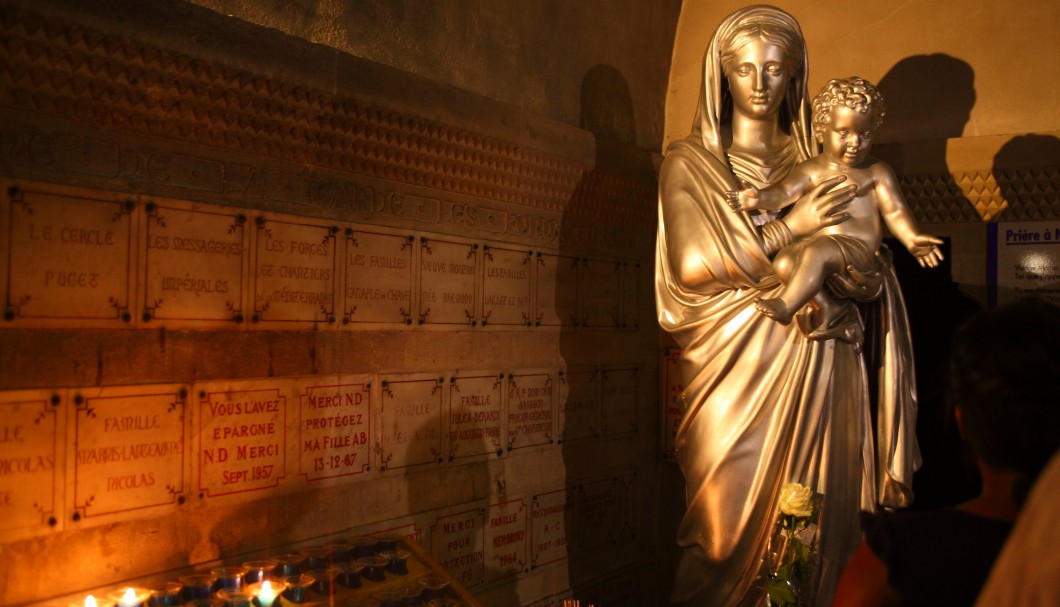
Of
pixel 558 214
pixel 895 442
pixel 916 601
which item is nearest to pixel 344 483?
pixel 558 214

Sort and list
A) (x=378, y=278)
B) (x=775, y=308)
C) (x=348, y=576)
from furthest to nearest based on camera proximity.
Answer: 1. (x=378, y=278)
2. (x=775, y=308)
3. (x=348, y=576)

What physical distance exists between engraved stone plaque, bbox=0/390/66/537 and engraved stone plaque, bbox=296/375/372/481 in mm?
909

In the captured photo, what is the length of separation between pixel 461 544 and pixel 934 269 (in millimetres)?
2950

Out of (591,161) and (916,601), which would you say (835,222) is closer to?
(591,161)

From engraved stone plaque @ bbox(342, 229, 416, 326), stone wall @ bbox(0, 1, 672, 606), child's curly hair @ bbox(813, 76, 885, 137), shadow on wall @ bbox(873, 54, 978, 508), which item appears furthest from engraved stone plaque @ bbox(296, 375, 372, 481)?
shadow on wall @ bbox(873, 54, 978, 508)

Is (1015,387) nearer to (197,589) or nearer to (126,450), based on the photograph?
(197,589)

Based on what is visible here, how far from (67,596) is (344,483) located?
1.10 meters

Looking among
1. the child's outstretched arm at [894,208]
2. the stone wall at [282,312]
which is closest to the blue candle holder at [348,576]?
the stone wall at [282,312]

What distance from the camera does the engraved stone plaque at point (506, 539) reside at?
13.8ft

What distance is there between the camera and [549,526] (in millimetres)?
4586

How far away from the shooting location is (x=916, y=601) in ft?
4.82

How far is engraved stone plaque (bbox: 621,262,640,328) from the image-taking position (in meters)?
5.21

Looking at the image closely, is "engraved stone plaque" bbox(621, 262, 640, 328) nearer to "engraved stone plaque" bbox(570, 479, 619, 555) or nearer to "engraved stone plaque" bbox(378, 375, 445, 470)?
"engraved stone plaque" bbox(570, 479, 619, 555)

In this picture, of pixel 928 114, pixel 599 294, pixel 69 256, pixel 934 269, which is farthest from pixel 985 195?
pixel 69 256
